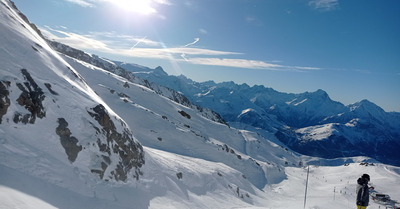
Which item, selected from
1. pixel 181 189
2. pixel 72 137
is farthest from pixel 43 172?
pixel 181 189

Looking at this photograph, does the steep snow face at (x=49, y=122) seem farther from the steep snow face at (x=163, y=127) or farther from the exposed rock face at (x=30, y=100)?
the steep snow face at (x=163, y=127)

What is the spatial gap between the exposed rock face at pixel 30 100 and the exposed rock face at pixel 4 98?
639 millimetres

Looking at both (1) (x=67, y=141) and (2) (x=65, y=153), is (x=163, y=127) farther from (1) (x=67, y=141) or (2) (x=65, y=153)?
(2) (x=65, y=153)

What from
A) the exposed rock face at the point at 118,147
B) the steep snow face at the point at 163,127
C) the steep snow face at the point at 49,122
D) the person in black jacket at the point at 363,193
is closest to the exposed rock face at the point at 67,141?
the steep snow face at the point at 49,122

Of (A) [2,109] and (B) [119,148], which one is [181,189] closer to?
(B) [119,148]

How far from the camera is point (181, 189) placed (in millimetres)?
25312

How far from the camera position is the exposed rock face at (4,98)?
13534 mm

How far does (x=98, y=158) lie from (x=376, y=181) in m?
79.7

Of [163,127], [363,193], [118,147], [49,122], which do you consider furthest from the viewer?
[163,127]

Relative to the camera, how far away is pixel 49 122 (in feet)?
52.4

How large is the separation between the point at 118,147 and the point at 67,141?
5.17m

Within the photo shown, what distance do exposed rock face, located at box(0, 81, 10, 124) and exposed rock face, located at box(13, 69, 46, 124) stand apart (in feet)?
2.10

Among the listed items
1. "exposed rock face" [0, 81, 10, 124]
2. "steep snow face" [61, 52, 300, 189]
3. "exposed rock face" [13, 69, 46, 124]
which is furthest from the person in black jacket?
"steep snow face" [61, 52, 300, 189]

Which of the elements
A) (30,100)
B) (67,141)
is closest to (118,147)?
(67,141)
